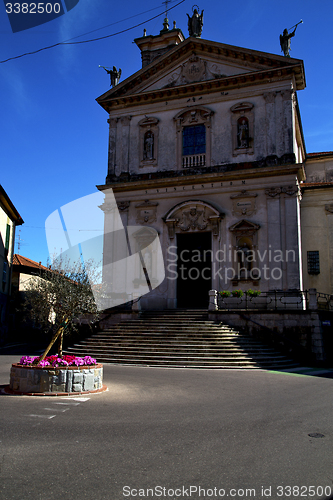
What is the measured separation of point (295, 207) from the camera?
22.2 meters

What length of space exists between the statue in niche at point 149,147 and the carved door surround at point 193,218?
3.95 m

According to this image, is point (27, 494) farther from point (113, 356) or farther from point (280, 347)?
point (280, 347)

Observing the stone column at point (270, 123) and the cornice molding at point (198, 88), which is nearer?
the stone column at point (270, 123)

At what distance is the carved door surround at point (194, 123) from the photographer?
24.7 m

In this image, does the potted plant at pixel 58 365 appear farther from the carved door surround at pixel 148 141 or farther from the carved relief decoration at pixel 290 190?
the carved door surround at pixel 148 141

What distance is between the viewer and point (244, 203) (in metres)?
23.3

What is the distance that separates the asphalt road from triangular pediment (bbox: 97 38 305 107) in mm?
18846

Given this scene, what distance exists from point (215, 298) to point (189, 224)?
17.6 feet

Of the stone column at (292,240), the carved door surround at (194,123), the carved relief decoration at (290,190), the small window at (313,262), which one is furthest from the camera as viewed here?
the small window at (313,262)

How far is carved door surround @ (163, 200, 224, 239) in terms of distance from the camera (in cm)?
2356

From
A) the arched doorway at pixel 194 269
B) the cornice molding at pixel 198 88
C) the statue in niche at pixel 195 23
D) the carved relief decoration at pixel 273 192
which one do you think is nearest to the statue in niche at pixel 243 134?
the cornice molding at pixel 198 88

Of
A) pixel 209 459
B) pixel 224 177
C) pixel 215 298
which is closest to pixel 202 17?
pixel 224 177

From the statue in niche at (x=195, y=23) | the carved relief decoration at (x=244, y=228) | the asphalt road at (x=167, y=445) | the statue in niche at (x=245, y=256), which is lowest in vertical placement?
the asphalt road at (x=167, y=445)

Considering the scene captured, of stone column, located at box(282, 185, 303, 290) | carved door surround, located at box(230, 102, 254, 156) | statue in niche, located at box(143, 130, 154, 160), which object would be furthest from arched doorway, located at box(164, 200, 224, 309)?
statue in niche, located at box(143, 130, 154, 160)
